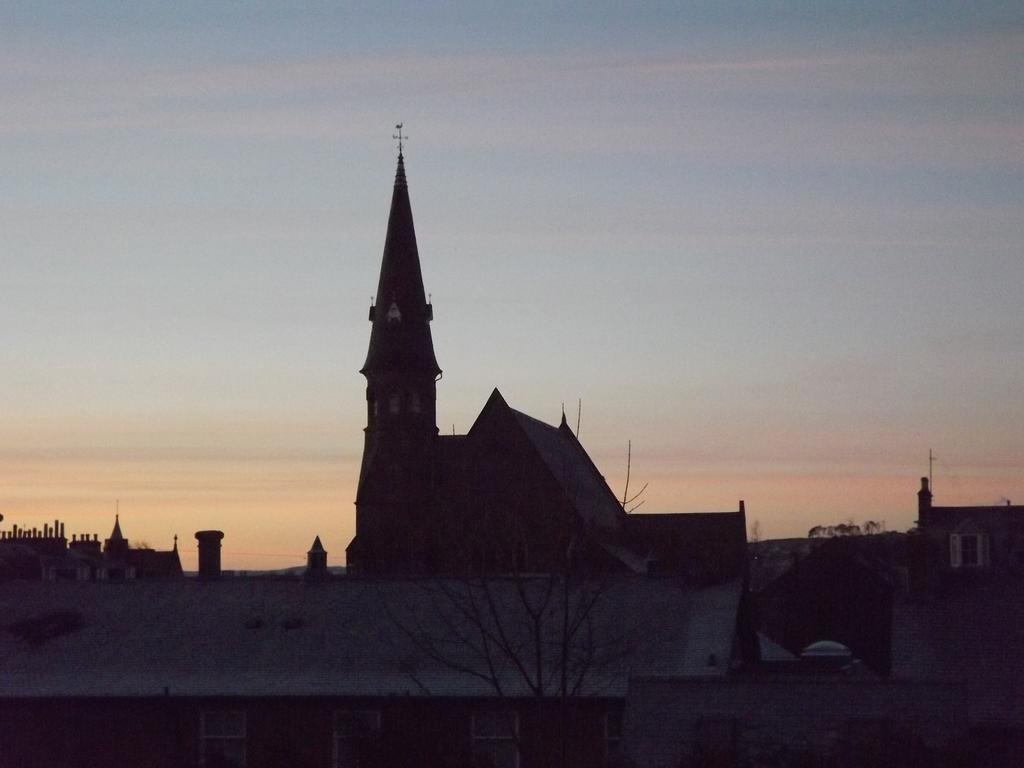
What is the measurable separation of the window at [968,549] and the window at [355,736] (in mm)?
35580

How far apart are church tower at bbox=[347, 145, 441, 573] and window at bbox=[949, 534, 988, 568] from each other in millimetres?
29078

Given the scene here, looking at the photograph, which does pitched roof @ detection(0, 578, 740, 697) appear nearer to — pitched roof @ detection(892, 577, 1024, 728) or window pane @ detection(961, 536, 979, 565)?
pitched roof @ detection(892, 577, 1024, 728)

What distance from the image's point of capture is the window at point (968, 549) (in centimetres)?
7438

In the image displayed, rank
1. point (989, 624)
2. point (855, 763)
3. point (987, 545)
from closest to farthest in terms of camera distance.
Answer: point (855, 763) < point (989, 624) < point (987, 545)

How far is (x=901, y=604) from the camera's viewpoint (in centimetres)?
5219

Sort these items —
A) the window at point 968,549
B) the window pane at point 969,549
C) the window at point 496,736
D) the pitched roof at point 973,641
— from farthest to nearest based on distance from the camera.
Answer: the window pane at point 969,549, the window at point 968,549, the pitched roof at point 973,641, the window at point 496,736

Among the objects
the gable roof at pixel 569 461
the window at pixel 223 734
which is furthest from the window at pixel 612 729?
the gable roof at pixel 569 461

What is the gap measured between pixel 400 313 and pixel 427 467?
821 cm

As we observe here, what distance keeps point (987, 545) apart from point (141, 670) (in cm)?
4012

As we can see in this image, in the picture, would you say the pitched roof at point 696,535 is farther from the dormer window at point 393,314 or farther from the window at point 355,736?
the window at point 355,736

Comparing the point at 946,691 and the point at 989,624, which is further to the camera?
the point at 989,624

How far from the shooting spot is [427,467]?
94.9m

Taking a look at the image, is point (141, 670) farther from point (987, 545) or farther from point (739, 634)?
point (987, 545)

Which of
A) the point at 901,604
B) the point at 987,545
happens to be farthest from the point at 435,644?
the point at 987,545
